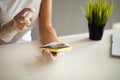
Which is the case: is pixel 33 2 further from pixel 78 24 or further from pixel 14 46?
pixel 78 24

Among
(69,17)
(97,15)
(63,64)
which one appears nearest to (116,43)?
(97,15)

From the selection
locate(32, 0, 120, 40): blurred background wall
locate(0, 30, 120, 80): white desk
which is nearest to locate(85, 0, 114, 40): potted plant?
locate(0, 30, 120, 80): white desk

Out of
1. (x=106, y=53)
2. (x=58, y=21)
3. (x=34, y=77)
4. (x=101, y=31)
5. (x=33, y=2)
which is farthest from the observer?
(x=58, y=21)

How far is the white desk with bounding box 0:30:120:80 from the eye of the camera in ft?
2.83

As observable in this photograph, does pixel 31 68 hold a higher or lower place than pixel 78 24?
higher

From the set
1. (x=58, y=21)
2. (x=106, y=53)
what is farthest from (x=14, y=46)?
(x=58, y=21)

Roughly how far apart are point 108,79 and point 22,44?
18.1 inches

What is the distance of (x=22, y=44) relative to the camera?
1084 millimetres

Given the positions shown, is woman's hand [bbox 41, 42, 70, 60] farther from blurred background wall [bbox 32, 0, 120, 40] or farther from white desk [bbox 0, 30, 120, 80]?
blurred background wall [bbox 32, 0, 120, 40]

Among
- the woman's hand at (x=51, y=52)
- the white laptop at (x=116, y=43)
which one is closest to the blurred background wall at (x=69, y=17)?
the white laptop at (x=116, y=43)

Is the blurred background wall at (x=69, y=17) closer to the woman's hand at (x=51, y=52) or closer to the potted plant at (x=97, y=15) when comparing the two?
the potted plant at (x=97, y=15)

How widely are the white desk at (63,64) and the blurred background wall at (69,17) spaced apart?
866 mm

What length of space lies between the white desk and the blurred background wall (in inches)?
34.1

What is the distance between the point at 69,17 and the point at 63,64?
3.61 ft
